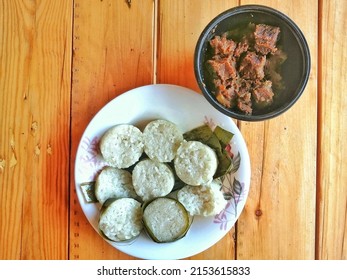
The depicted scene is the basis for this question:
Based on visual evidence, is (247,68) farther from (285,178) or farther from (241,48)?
(285,178)

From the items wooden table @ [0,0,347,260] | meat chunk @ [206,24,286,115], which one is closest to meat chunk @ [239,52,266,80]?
meat chunk @ [206,24,286,115]

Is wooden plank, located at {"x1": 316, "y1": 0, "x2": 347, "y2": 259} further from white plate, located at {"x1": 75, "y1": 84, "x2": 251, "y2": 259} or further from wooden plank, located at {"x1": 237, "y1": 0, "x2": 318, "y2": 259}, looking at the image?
white plate, located at {"x1": 75, "y1": 84, "x2": 251, "y2": 259}

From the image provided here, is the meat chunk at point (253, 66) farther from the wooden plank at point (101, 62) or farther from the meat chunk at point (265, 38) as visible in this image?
the wooden plank at point (101, 62)

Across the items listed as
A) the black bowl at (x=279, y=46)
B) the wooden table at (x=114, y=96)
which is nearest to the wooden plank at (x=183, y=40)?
the wooden table at (x=114, y=96)

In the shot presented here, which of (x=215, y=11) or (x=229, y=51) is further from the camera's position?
(x=215, y=11)
